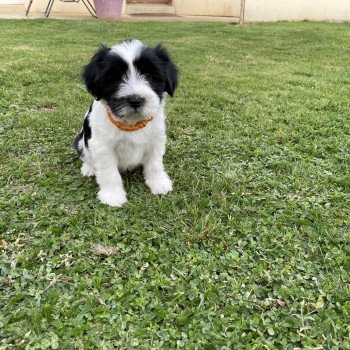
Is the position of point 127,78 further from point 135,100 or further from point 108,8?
point 108,8

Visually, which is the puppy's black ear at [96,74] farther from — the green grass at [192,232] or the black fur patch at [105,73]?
the green grass at [192,232]

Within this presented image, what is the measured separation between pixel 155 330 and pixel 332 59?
7228mm

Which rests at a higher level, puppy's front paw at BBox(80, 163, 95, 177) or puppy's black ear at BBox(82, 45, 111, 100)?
puppy's black ear at BBox(82, 45, 111, 100)

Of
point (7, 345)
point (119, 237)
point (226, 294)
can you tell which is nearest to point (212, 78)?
point (119, 237)

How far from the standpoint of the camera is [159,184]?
3.26 metres

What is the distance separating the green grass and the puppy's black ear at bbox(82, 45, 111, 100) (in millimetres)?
878

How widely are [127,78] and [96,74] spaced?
0.71ft

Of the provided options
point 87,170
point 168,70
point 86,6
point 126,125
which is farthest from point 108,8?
point 126,125

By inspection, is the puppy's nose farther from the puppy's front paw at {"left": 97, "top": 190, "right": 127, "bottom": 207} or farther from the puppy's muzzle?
the puppy's front paw at {"left": 97, "top": 190, "right": 127, "bottom": 207}

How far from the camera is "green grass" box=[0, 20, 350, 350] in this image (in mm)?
2090

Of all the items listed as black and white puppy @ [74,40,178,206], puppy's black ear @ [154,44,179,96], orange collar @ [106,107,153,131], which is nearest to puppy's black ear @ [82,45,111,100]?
black and white puppy @ [74,40,178,206]

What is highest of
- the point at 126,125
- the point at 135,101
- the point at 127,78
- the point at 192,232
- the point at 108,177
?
the point at 127,78

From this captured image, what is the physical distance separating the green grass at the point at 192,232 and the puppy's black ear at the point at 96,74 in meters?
0.88

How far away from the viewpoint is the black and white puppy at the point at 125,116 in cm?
271
